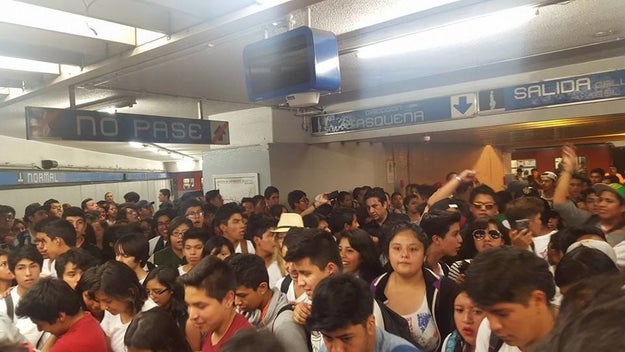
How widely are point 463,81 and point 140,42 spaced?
14.8 ft

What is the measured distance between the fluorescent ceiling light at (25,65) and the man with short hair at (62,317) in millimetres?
3286

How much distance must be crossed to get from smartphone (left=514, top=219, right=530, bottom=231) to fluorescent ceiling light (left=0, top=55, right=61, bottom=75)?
4834mm

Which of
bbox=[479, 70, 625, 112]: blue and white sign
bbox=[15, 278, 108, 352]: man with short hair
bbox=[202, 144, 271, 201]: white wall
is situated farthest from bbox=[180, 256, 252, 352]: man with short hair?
bbox=[202, 144, 271, 201]: white wall

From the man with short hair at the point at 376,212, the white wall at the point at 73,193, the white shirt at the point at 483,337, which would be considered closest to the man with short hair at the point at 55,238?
the man with short hair at the point at 376,212

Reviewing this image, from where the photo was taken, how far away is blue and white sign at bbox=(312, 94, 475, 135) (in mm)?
6898

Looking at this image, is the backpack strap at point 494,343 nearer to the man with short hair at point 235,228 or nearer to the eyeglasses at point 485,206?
the eyeglasses at point 485,206

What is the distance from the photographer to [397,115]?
295 inches

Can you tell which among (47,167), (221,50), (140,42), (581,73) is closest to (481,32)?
(581,73)

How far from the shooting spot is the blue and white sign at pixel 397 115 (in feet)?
22.6

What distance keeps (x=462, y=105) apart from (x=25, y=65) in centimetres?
548

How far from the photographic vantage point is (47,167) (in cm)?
1023

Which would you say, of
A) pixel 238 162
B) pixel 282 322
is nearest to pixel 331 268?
pixel 282 322

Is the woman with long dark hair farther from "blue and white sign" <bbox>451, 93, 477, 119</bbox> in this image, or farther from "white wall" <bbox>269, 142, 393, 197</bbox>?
"white wall" <bbox>269, 142, 393, 197</bbox>

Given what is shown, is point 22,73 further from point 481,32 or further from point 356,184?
point 356,184
